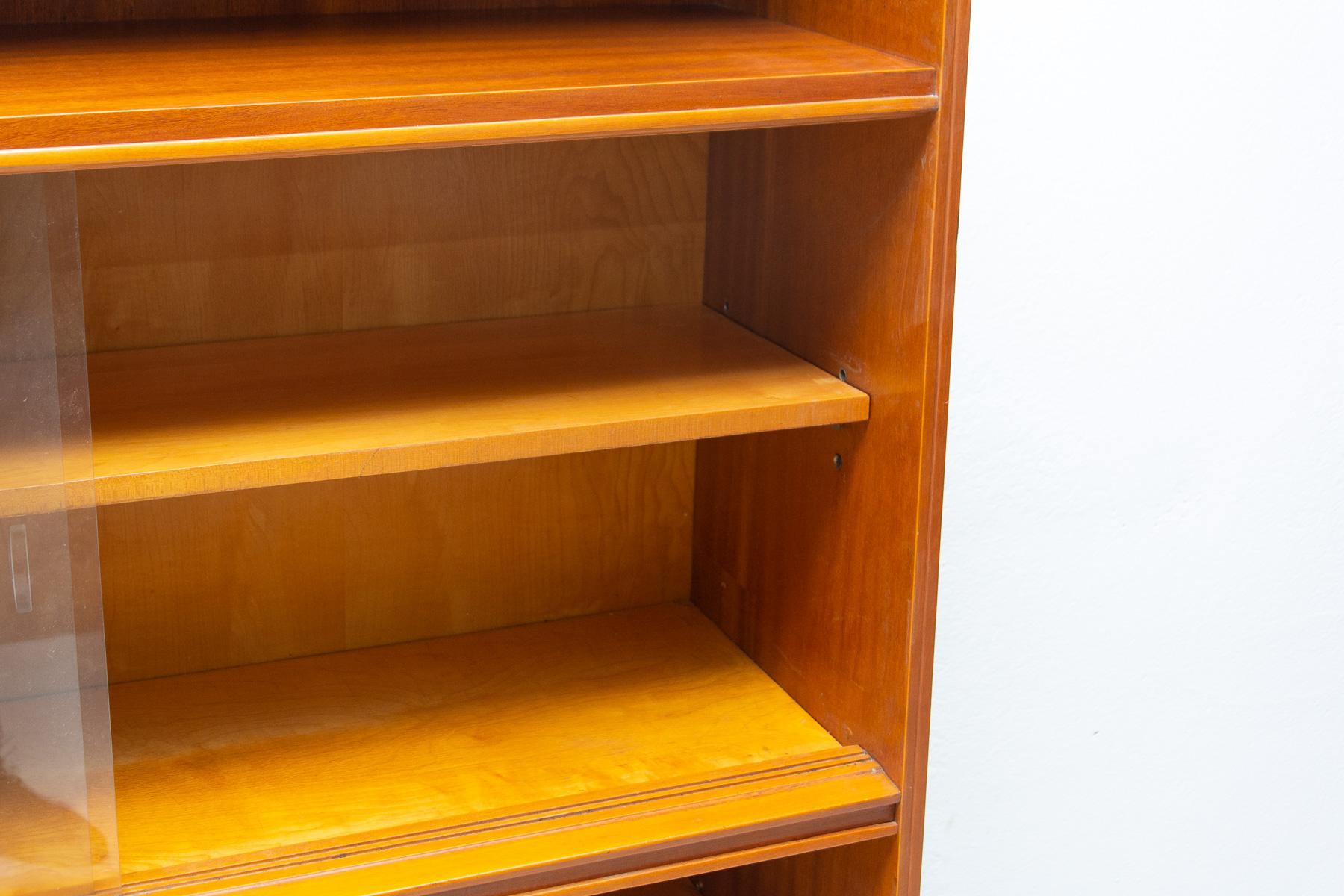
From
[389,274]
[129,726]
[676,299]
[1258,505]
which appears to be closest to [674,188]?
[676,299]

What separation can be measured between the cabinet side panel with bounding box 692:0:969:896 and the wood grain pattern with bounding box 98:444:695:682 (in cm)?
11

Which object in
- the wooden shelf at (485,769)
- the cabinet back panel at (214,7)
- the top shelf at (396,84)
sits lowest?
the wooden shelf at (485,769)

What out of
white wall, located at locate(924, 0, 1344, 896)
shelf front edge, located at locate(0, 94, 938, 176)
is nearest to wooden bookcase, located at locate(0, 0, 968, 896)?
shelf front edge, located at locate(0, 94, 938, 176)

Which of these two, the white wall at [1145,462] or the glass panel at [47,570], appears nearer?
the glass panel at [47,570]

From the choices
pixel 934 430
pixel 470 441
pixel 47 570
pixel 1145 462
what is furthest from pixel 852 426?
pixel 1145 462

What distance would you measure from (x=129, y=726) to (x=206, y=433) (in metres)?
0.38

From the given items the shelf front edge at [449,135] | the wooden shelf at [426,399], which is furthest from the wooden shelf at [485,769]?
the shelf front edge at [449,135]

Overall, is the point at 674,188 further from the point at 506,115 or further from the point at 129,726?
the point at 129,726

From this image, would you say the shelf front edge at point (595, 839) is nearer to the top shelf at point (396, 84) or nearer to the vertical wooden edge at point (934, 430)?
the vertical wooden edge at point (934, 430)

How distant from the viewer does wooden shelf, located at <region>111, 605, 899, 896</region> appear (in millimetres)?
1215

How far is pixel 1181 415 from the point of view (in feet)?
6.92

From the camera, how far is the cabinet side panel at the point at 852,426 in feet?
3.92

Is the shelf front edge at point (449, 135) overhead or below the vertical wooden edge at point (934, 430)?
overhead

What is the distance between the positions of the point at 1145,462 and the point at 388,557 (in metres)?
1.10
